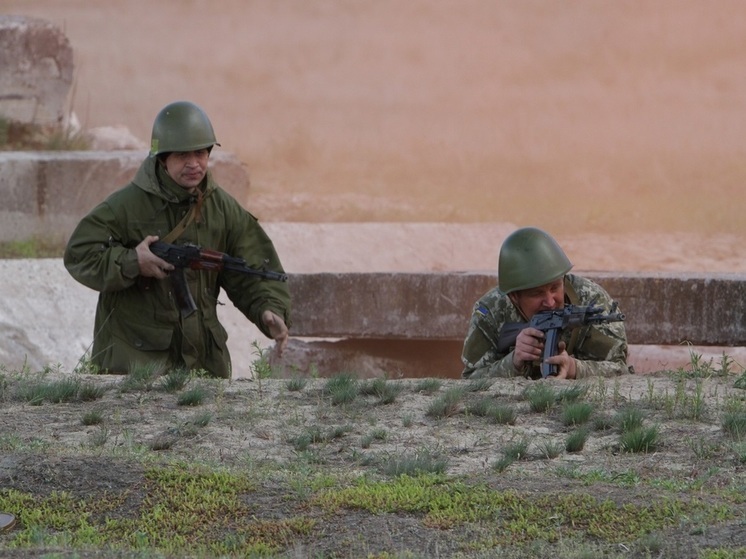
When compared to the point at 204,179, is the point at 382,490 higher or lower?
lower

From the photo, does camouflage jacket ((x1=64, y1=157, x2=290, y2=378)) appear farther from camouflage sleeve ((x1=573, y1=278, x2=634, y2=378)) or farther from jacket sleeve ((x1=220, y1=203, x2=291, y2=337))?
camouflage sleeve ((x1=573, y1=278, x2=634, y2=378))

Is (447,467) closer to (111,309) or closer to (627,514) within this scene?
(627,514)

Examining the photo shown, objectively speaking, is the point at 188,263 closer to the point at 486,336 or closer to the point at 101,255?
the point at 101,255

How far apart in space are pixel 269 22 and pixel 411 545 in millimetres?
25162

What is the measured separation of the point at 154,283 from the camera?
7.14 m

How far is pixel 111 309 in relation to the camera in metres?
7.18

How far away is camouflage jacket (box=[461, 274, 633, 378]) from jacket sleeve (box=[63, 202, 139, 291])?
5.57ft

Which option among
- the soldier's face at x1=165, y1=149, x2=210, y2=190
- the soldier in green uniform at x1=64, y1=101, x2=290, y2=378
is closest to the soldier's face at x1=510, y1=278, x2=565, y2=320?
the soldier in green uniform at x1=64, y1=101, x2=290, y2=378

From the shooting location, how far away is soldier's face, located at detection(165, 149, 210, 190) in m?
7.04

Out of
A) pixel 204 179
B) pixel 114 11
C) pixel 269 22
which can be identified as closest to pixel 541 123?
pixel 269 22

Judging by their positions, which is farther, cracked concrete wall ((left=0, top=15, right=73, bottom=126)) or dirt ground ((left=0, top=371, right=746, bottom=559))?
cracked concrete wall ((left=0, top=15, right=73, bottom=126))

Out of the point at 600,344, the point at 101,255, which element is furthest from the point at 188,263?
the point at 600,344

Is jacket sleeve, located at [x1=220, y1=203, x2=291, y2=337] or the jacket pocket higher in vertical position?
jacket sleeve, located at [x1=220, y1=203, x2=291, y2=337]

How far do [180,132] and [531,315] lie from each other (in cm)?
197
